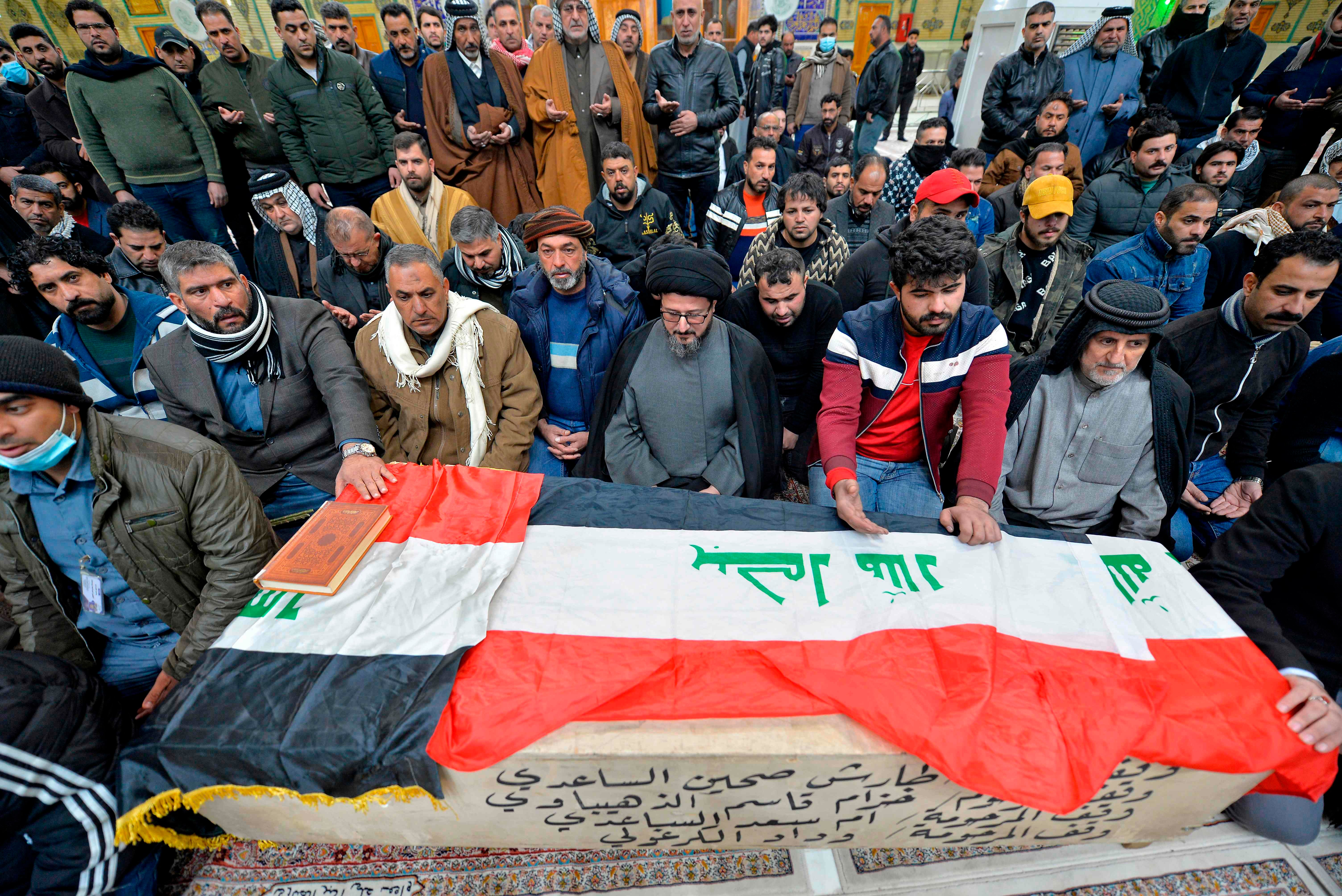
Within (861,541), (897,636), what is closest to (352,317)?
(861,541)

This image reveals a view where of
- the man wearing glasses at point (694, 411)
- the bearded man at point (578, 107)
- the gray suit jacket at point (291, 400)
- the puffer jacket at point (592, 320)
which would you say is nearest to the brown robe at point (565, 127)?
the bearded man at point (578, 107)

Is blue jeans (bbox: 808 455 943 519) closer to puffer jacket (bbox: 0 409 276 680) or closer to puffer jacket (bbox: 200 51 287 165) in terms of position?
puffer jacket (bbox: 0 409 276 680)

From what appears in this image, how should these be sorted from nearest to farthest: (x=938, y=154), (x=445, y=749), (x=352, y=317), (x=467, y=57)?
(x=445, y=749) → (x=352, y=317) → (x=467, y=57) → (x=938, y=154)

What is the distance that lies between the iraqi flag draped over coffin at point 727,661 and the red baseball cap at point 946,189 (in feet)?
8.70

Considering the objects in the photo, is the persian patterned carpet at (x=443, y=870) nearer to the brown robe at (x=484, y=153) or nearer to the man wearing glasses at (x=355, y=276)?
the man wearing glasses at (x=355, y=276)

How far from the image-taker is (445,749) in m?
1.34

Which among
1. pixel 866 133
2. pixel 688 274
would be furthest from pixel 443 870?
pixel 866 133

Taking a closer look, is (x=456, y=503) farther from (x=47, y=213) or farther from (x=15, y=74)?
(x=15, y=74)

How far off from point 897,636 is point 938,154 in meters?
5.51

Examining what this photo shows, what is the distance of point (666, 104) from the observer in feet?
17.2

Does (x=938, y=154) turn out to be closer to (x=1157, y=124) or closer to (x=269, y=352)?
(x=1157, y=124)

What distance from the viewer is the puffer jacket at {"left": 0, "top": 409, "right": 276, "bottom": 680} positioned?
5.79ft

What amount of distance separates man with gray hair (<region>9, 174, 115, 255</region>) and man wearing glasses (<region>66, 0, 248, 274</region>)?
14.1 inches

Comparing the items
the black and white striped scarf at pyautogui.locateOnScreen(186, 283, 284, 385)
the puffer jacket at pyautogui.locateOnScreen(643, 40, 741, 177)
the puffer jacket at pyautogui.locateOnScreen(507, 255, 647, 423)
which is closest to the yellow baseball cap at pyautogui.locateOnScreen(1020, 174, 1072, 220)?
the puffer jacket at pyautogui.locateOnScreen(507, 255, 647, 423)
